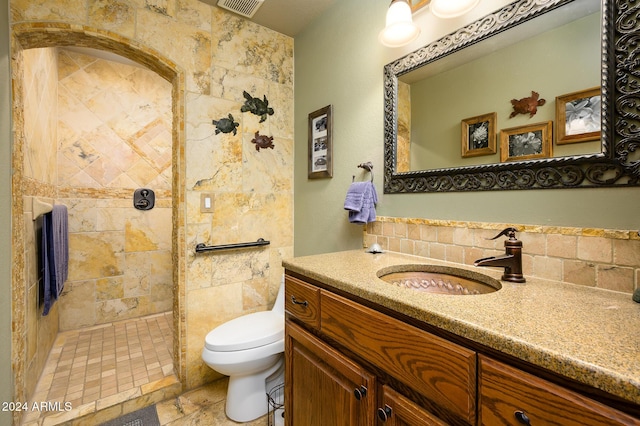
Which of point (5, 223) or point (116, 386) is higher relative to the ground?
point (5, 223)

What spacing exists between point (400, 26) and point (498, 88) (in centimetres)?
53

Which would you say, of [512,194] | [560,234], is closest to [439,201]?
[512,194]

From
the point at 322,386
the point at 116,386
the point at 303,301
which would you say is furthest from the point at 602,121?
the point at 116,386

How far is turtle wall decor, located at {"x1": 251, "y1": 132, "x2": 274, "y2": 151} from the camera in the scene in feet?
6.79

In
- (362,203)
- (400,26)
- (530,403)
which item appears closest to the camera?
(530,403)

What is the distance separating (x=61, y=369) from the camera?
6.38 feet

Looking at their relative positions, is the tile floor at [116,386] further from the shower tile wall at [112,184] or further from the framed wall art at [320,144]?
the framed wall art at [320,144]

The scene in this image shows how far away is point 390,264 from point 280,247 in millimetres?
1226

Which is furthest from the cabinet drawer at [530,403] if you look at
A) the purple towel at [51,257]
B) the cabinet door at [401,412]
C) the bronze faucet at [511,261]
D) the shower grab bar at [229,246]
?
the purple towel at [51,257]

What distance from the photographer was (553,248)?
0.92 meters

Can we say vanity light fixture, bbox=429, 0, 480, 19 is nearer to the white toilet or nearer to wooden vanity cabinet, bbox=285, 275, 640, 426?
wooden vanity cabinet, bbox=285, 275, 640, 426

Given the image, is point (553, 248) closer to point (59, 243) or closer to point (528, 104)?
point (528, 104)

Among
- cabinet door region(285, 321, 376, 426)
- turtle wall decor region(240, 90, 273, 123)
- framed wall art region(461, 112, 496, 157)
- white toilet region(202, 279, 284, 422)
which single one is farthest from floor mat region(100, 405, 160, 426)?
framed wall art region(461, 112, 496, 157)

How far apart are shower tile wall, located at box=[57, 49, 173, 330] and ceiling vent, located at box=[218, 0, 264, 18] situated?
1.50 m
